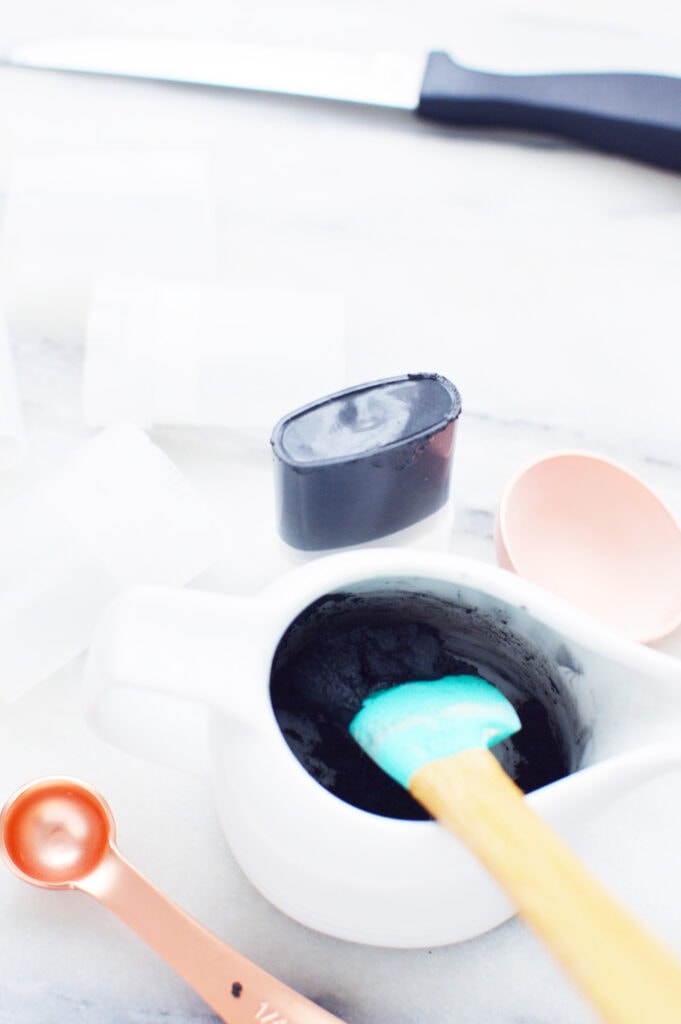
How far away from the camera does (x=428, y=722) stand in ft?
0.96

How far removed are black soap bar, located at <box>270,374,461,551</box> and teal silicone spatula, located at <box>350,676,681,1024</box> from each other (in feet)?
0.23

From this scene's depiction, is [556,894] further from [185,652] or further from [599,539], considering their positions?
[599,539]

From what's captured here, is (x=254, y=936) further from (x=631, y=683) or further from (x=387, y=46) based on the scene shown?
(x=387, y=46)

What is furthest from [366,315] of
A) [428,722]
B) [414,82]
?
[428,722]

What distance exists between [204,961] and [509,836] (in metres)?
0.15

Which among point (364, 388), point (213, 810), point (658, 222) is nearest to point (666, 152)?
point (658, 222)

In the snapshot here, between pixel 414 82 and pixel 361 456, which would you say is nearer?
pixel 361 456

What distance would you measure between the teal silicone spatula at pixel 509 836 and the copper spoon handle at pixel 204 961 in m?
0.09

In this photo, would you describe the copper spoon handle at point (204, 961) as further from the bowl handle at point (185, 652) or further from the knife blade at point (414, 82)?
the knife blade at point (414, 82)

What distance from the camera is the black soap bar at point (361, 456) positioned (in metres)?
0.33

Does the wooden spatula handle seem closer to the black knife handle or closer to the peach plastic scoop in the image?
the peach plastic scoop

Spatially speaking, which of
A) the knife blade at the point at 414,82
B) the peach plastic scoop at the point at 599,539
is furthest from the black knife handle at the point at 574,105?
the peach plastic scoop at the point at 599,539

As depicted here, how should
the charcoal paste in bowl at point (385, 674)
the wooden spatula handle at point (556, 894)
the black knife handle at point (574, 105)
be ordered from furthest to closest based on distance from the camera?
the black knife handle at point (574, 105), the charcoal paste in bowl at point (385, 674), the wooden spatula handle at point (556, 894)

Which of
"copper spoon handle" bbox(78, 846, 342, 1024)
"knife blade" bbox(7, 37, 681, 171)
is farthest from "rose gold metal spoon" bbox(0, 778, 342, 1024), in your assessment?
"knife blade" bbox(7, 37, 681, 171)
